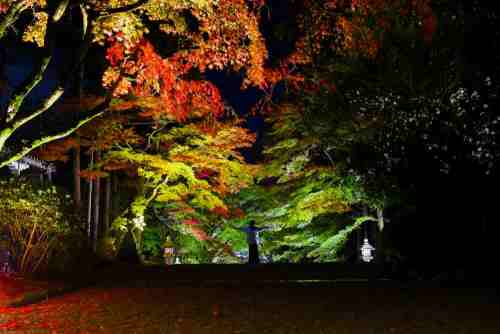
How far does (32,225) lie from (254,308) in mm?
5427

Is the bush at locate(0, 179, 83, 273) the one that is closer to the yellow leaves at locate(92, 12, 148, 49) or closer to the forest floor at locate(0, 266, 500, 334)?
the forest floor at locate(0, 266, 500, 334)

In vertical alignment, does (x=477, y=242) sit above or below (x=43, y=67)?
below

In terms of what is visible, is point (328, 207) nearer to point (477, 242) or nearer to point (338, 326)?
point (477, 242)

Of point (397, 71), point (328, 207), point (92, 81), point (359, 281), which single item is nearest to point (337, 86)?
point (397, 71)

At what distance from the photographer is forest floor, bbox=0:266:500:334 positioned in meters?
6.35

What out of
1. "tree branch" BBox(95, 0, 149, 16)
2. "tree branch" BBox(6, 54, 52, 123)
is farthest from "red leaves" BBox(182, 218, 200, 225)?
"tree branch" BBox(6, 54, 52, 123)

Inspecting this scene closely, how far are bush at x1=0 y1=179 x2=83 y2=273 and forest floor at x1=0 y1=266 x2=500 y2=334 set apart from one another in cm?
107

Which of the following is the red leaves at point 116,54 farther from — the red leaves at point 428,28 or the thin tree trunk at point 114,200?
the thin tree trunk at point 114,200

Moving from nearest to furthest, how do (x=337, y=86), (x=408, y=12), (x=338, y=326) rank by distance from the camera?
(x=338, y=326), (x=408, y=12), (x=337, y=86)

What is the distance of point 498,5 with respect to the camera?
9.49 metres

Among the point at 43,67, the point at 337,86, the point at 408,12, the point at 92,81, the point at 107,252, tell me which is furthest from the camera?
the point at 92,81

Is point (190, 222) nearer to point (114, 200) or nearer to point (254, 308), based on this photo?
point (114, 200)

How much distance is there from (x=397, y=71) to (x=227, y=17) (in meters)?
4.55

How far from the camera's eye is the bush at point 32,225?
34.0 ft
